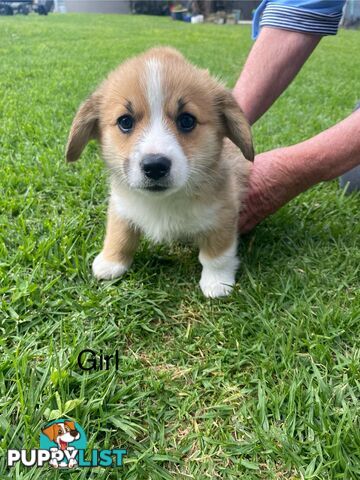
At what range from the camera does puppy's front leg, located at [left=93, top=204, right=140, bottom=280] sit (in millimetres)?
2271

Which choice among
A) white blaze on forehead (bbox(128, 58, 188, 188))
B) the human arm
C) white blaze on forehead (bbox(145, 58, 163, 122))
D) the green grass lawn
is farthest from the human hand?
white blaze on forehead (bbox(145, 58, 163, 122))

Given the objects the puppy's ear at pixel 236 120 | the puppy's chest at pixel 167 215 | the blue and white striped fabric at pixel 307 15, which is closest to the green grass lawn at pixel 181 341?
the puppy's chest at pixel 167 215

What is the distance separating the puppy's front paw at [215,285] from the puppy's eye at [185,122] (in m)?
0.70

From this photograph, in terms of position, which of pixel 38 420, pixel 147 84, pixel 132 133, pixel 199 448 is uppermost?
pixel 147 84

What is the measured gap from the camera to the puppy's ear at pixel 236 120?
209 cm

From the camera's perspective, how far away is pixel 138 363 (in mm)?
1817

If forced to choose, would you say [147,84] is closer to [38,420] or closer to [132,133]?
[132,133]

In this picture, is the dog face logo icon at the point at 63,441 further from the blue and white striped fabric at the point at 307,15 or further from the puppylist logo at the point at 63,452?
the blue and white striped fabric at the point at 307,15

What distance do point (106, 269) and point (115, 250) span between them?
102 millimetres

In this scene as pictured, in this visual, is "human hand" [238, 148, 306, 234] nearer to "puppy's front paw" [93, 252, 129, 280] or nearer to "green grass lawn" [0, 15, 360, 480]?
"green grass lawn" [0, 15, 360, 480]

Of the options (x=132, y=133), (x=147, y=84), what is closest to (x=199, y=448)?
(x=132, y=133)

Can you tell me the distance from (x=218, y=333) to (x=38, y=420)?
799 millimetres

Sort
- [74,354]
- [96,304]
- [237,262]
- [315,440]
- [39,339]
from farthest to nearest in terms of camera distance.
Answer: [237,262], [96,304], [39,339], [74,354], [315,440]

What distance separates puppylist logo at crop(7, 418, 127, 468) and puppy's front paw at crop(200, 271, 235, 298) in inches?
35.4
